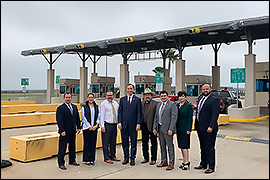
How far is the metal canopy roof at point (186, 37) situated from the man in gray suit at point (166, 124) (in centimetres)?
926

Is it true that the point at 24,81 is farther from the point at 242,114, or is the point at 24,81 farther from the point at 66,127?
the point at 66,127

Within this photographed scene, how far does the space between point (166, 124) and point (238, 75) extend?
11.1 m

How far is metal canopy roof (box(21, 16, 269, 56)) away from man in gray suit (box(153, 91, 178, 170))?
30.4 feet

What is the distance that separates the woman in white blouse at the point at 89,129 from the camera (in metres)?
6.30

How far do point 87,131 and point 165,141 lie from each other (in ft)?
5.74

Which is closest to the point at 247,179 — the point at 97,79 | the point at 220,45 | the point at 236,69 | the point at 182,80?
the point at 236,69

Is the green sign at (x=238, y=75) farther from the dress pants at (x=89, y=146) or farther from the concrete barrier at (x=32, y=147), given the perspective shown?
the concrete barrier at (x=32, y=147)

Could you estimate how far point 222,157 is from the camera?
705 cm

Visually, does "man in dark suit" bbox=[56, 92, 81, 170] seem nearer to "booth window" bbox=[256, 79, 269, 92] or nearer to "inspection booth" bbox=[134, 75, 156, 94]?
"booth window" bbox=[256, 79, 269, 92]

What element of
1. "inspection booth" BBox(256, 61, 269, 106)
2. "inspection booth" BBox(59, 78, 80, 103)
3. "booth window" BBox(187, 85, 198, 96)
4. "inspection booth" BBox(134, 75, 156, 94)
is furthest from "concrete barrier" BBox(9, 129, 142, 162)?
"inspection booth" BBox(59, 78, 80, 103)

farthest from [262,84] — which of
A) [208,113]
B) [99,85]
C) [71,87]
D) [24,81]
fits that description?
[24,81]

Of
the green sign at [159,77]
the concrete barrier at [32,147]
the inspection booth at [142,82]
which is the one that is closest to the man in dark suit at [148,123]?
the concrete barrier at [32,147]

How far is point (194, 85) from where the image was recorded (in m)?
25.7

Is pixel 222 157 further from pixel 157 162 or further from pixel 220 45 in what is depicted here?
pixel 220 45
